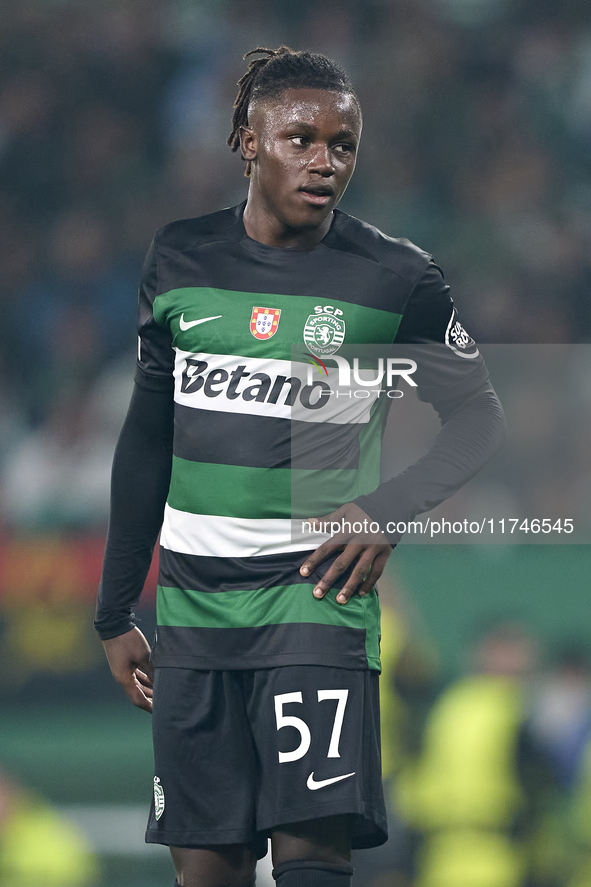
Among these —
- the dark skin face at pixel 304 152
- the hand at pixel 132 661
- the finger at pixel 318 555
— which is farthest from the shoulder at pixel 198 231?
the hand at pixel 132 661

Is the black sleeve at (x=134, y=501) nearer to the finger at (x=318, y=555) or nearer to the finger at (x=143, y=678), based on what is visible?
the finger at (x=143, y=678)

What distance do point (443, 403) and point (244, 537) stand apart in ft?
1.52

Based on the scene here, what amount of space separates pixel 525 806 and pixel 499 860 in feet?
0.71

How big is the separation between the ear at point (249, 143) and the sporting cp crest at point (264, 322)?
1.02 feet

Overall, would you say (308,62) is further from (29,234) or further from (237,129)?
(29,234)

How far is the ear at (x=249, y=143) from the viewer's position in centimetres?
223

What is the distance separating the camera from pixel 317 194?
7.00 feet

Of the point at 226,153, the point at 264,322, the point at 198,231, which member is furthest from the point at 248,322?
the point at 226,153

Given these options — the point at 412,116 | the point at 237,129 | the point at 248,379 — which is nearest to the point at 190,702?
the point at 248,379

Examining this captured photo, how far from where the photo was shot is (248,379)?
213cm

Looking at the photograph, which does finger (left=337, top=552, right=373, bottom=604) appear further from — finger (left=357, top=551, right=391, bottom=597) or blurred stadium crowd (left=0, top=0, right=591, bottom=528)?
blurred stadium crowd (left=0, top=0, right=591, bottom=528)

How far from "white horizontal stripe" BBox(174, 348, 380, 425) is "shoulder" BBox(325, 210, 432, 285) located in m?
0.22

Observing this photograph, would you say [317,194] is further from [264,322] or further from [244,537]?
[244,537]

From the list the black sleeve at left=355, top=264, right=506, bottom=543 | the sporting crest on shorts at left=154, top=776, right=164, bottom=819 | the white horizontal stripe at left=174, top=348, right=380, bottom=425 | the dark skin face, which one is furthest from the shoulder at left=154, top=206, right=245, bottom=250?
the sporting crest on shorts at left=154, top=776, right=164, bottom=819
